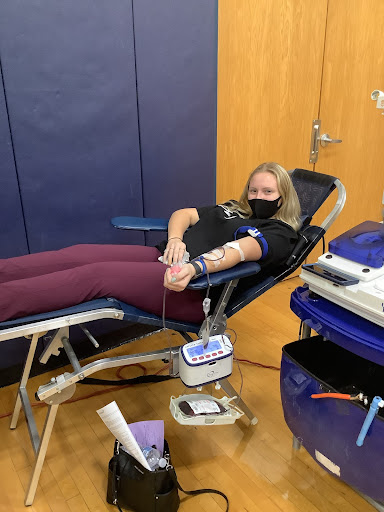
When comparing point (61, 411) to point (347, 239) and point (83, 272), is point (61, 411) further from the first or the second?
point (347, 239)

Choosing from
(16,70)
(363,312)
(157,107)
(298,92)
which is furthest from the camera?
(298,92)

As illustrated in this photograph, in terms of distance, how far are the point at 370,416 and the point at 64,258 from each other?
119 centimetres

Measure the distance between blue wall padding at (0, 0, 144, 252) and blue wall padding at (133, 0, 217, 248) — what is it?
76 millimetres

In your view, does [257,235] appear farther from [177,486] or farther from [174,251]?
[177,486]

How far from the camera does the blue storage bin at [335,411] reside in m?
1.28

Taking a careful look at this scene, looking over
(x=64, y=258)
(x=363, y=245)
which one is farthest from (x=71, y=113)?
(x=363, y=245)

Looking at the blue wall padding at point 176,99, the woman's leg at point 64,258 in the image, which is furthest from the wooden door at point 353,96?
the woman's leg at point 64,258

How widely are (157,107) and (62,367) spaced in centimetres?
137

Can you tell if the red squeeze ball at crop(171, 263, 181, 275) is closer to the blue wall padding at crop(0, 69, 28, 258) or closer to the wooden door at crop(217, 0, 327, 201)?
the blue wall padding at crop(0, 69, 28, 258)

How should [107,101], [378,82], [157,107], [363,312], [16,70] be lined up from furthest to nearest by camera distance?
[378,82] < [157,107] < [107,101] < [16,70] < [363,312]

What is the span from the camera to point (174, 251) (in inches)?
69.5

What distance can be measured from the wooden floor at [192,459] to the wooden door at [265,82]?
1.25 meters

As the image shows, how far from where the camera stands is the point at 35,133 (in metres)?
1.93

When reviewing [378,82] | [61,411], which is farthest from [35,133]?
[378,82]
